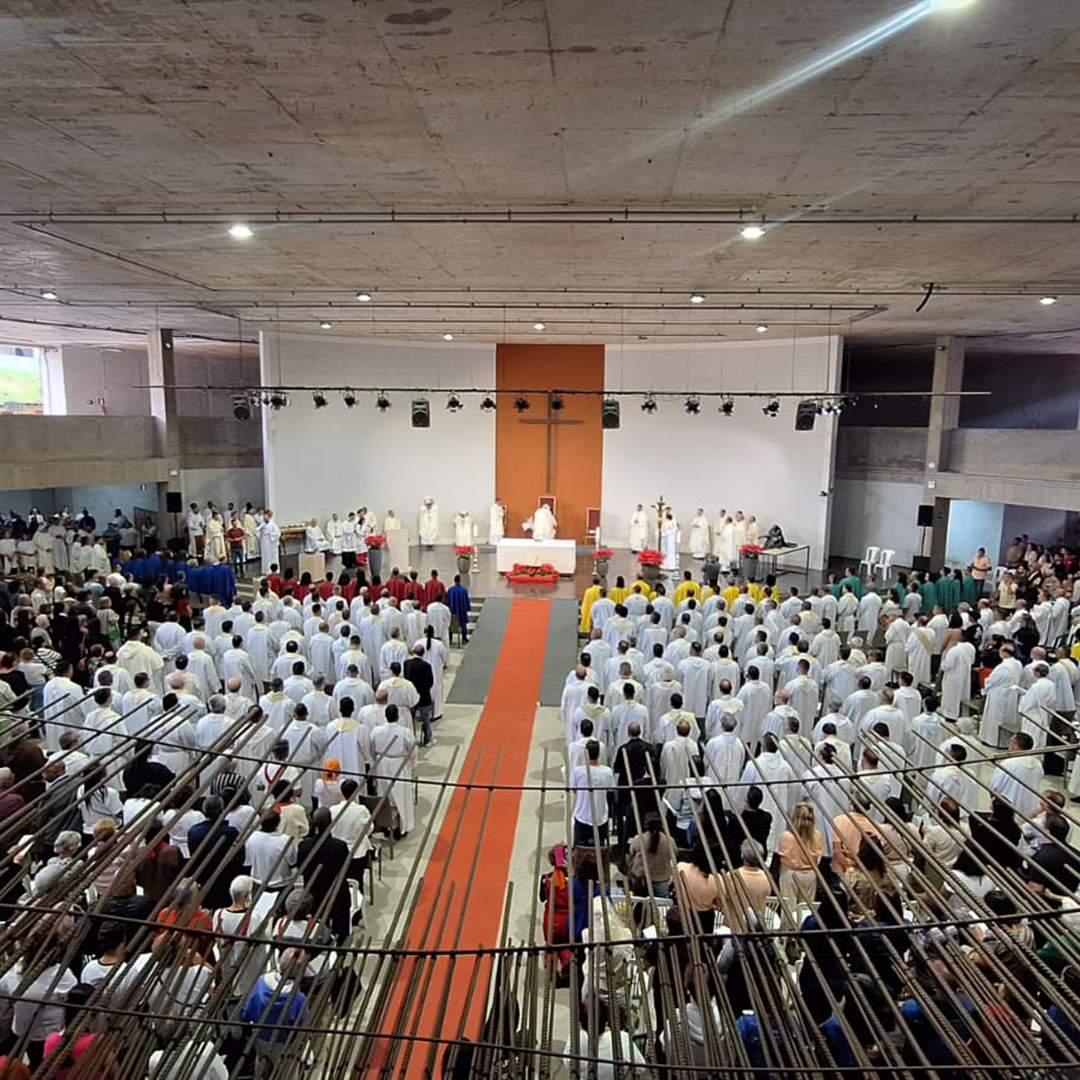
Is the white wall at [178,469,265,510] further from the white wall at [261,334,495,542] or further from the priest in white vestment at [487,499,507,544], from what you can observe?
the priest in white vestment at [487,499,507,544]

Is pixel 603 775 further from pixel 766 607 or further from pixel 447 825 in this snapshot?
pixel 766 607

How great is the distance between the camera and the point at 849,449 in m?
21.4

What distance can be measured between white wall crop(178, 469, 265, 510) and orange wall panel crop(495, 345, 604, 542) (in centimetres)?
771

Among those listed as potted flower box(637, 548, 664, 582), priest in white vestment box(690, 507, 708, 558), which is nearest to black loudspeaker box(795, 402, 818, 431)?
potted flower box(637, 548, 664, 582)

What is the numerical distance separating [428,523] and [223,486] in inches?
254

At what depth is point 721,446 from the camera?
826 inches

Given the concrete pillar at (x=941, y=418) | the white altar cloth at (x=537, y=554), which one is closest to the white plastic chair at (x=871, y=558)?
the concrete pillar at (x=941, y=418)

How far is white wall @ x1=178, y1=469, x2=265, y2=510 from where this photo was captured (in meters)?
21.4

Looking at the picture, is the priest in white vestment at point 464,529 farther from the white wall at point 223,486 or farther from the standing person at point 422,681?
the standing person at point 422,681

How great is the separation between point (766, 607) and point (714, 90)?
7788mm

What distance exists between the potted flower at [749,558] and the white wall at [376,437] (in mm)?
7240

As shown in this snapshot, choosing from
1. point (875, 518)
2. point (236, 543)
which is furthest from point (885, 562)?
point (236, 543)

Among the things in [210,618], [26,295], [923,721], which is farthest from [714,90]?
[26,295]

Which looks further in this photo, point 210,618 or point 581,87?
point 210,618
